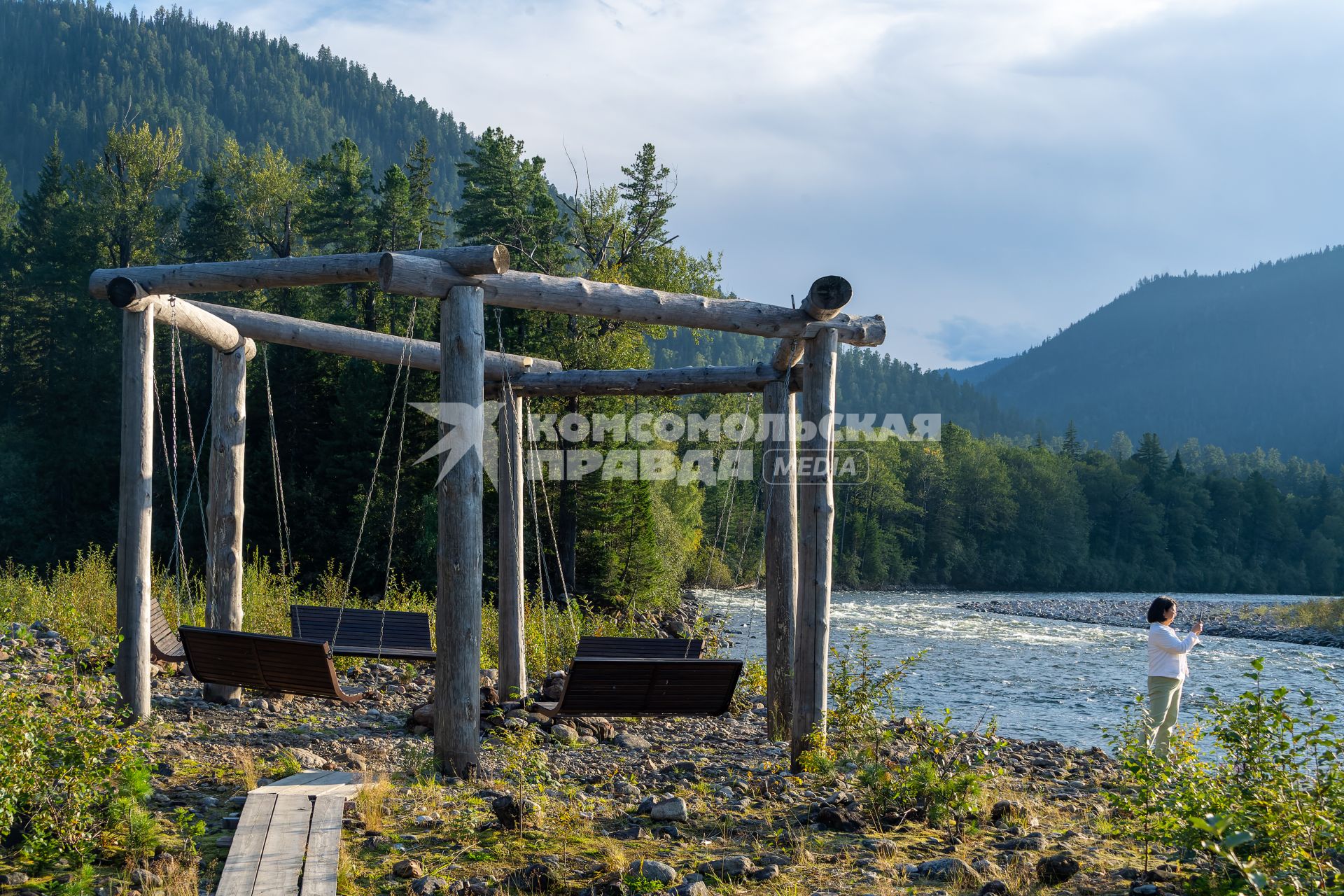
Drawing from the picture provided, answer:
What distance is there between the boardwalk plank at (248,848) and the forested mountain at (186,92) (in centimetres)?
9183

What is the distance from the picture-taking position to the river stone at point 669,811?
5449 millimetres

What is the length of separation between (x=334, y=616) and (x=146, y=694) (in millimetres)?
2044

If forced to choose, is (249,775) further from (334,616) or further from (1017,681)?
(1017,681)

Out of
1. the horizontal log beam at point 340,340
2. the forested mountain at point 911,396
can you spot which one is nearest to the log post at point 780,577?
the horizontal log beam at point 340,340

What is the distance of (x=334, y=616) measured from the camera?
8.82 meters

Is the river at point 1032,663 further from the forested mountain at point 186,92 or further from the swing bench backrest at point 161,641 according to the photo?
the forested mountain at point 186,92

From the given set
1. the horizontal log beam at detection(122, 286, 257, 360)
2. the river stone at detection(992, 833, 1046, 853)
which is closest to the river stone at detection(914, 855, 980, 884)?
the river stone at detection(992, 833, 1046, 853)

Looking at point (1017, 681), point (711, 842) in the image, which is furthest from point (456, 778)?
point (1017, 681)

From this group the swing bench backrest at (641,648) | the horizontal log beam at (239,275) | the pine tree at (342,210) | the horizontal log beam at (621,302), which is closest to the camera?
the horizontal log beam at (621,302)

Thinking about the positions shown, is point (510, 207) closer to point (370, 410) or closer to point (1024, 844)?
point (370, 410)

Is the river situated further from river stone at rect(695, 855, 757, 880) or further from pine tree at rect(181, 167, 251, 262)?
pine tree at rect(181, 167, 251, 262)

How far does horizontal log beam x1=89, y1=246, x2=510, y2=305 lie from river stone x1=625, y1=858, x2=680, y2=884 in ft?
11.2

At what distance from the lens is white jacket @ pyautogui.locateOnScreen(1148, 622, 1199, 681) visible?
6.71m

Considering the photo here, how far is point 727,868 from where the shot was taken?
457cm
